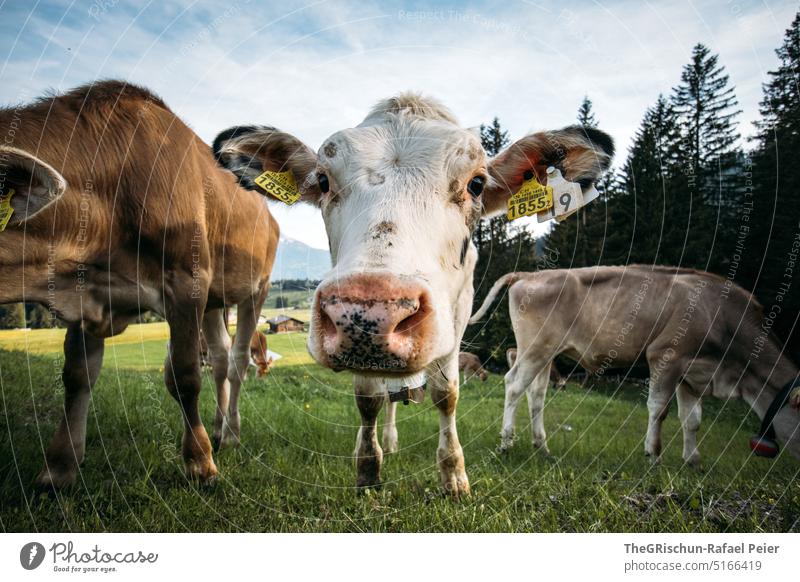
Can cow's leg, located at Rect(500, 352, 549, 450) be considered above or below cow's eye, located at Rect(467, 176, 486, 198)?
below

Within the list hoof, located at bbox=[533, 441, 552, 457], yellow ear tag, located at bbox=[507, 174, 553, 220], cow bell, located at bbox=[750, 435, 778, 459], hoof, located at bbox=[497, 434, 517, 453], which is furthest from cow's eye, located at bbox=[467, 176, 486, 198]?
cow bell, located at bbox=[750, 435, 778, 459]

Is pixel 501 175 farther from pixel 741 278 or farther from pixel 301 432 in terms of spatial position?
pixel 741 278

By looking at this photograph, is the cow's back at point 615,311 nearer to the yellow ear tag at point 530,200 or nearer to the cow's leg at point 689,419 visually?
the cow's leg at point 689,419

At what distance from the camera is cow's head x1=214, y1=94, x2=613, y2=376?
5.56 ft

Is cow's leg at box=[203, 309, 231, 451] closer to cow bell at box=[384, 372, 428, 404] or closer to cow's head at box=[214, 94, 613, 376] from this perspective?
cow's head at box=[214, 94, 613, 376]

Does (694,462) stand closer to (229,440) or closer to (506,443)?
(506,443)

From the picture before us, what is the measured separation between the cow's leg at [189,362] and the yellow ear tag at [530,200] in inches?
95.5

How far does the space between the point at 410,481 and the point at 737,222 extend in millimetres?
6094

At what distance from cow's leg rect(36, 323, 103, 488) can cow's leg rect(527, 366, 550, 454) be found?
15.7 feet

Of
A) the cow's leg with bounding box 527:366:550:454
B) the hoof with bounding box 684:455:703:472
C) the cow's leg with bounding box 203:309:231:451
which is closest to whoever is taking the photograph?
the cow's leg with bounding box 203:309:231:451

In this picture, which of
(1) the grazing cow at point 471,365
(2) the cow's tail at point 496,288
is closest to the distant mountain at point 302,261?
(2) the cow's tail at point 496,288

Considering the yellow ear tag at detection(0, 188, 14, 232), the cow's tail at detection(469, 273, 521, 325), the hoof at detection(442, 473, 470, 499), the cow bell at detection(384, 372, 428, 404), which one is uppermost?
the yellow ear tag at detection(0, 188, 14, 232)
